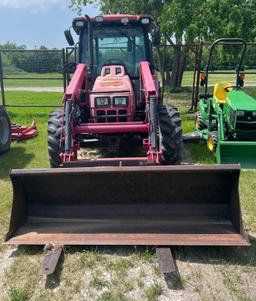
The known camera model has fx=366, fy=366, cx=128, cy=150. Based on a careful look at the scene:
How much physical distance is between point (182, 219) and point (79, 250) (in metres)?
1.10

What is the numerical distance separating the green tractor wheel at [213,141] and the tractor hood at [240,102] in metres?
0.64

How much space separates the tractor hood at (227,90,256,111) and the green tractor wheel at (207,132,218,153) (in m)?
0.64

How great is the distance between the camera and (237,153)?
227 inches

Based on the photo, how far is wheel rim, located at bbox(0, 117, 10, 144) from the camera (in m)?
7.31

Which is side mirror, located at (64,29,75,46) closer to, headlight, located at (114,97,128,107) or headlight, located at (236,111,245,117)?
headlight, located at (114,97,128,107)

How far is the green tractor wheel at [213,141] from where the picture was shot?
6.38 m

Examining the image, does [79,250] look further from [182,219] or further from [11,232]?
[182,219]

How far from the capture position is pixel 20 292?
2.98m

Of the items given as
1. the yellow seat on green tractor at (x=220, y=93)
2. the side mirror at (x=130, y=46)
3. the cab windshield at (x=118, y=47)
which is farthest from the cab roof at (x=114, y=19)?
the yellow seat on green tractor at (x=220, y=93)

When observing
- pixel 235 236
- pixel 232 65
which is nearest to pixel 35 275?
pixel 235 236

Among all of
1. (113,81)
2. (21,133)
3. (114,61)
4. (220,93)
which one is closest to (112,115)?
(113,81)

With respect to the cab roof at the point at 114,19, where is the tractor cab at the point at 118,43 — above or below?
below

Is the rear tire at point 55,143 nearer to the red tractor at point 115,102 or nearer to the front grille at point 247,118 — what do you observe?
the red tractor at point 115,102

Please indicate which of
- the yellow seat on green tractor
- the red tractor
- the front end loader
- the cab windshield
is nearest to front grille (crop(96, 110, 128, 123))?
the red tractor
